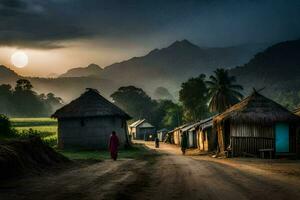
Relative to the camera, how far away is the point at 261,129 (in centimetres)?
3158

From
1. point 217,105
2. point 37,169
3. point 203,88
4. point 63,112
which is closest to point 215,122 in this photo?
point 63,112

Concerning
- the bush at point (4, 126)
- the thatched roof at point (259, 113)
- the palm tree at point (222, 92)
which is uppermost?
the palm tree at point (222, 92)

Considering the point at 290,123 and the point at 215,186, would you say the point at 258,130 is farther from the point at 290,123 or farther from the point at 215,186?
the point at 215,186

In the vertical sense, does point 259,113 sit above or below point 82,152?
above

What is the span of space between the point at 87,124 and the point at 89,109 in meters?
1.49

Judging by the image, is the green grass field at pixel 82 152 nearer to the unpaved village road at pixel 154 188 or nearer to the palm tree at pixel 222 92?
the unpaved village road at pixel 154 188

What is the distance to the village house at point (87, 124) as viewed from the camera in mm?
43531

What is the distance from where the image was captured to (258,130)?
3162 centimetres

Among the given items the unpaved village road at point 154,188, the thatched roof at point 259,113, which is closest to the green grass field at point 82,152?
the thatched roof at point 259,113

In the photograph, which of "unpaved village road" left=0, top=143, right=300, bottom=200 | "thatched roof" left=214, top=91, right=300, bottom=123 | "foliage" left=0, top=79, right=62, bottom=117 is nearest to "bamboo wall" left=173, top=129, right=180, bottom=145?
"thatched roof" left=214, top=91, right=300, bottom=123

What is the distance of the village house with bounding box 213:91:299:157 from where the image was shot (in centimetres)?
3122

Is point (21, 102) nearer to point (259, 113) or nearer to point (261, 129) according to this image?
point (261, 129)

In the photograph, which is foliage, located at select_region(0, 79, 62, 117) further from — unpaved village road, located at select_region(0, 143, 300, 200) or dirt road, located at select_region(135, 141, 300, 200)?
dirt road, located at select_region(135, 141, 300, 200)

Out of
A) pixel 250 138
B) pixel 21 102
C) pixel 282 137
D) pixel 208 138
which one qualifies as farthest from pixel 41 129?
pixel 21 102
